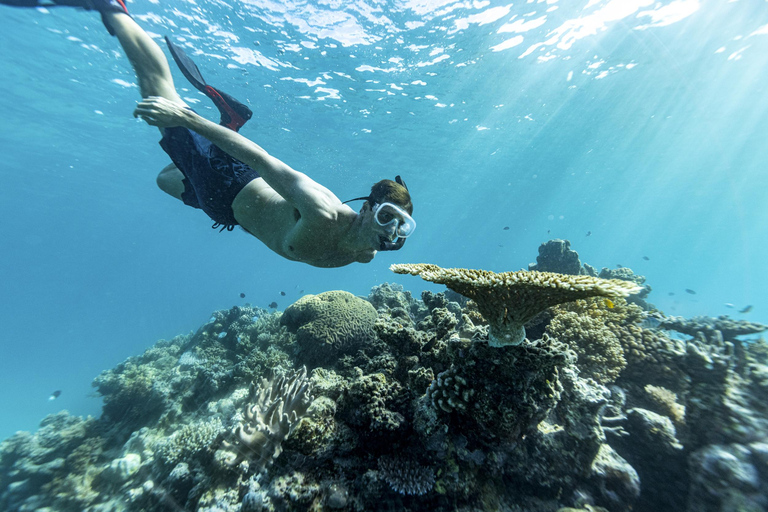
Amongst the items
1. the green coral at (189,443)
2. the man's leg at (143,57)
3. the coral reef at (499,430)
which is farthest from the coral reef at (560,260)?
the man's leg at (143,57)

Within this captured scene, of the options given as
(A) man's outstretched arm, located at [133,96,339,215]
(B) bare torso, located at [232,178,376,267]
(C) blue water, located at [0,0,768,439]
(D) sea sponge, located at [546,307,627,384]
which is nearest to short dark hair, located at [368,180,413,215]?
(B) bare torso, located at [232,178,376,267]

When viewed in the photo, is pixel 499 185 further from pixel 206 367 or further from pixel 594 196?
pixel 206 367

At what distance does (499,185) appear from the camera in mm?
47750

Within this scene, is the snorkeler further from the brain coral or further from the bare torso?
the brain coral

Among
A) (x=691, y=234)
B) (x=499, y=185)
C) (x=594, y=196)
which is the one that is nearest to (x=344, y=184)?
(x=499, y=185)

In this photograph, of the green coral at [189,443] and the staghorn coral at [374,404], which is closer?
the staghorn coral at [374,404]

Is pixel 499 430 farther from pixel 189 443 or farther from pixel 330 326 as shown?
pixel 189 443

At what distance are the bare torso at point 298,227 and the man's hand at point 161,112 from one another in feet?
4.64

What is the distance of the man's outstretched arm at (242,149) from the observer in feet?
10.6

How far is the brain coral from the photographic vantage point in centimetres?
585

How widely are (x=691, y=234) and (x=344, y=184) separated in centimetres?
11650

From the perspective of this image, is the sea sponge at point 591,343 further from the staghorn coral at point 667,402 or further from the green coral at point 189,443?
the green coral at point 189,443

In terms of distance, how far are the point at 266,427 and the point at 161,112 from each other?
3760mm

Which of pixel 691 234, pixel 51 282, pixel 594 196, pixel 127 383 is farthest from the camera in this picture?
pixel 51 282
